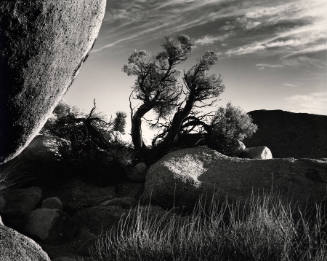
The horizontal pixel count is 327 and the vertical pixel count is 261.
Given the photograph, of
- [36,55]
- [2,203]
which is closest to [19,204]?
[2,203]

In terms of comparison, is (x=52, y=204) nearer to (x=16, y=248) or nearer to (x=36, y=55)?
(x=16, y=248)

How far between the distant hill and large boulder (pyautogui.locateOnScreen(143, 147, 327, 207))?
6211mm

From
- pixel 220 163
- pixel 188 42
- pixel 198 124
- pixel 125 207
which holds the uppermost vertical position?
pixel 188 42

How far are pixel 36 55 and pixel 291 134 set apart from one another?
1337 centimetres

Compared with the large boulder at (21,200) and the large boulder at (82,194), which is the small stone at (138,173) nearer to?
the large boulder at (82,194)

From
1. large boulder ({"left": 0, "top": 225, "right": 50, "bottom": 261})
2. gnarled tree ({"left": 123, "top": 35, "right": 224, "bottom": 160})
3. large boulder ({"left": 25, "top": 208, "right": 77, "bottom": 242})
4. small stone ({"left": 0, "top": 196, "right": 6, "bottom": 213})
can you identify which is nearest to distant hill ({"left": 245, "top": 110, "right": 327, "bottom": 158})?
gnarled tree ({"left": 123, "top": 35, "right": 224, "bottom": 160})

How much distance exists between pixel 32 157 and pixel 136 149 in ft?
7.72

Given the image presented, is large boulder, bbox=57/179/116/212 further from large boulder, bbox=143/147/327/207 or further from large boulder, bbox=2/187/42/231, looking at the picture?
large boulder, bbox=143/147/327/207

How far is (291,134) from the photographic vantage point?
582 inches

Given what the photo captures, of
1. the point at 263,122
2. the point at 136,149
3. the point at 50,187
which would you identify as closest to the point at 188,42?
the point at 136,149

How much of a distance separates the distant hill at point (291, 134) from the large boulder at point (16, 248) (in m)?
12.1

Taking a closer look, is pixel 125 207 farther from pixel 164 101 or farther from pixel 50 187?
pixel 164 101

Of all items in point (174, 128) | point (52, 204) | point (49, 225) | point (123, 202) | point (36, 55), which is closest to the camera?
point (36, 55)

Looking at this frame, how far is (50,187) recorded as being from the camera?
9.62 m
